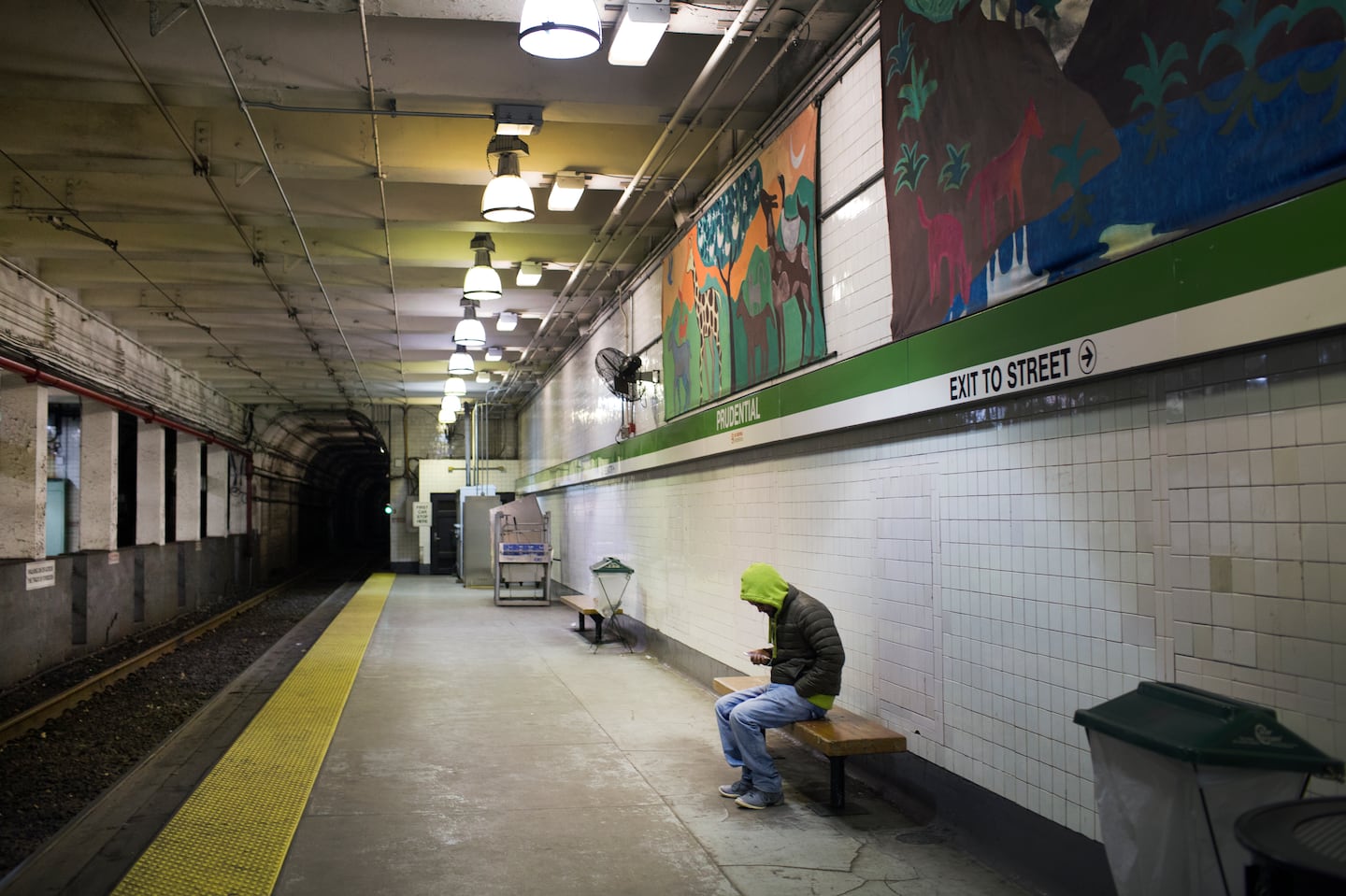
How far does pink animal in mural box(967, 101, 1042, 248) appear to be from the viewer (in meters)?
4.55

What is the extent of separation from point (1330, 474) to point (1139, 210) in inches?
49.3

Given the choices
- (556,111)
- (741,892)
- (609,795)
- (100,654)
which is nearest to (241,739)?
(609,795)

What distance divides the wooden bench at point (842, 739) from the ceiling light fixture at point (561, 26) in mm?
3858

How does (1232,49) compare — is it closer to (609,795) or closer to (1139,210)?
(1139,210)

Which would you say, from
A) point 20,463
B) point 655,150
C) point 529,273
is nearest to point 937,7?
point 655,150

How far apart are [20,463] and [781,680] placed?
10087mm

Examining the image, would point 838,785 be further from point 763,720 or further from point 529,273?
point 529,273

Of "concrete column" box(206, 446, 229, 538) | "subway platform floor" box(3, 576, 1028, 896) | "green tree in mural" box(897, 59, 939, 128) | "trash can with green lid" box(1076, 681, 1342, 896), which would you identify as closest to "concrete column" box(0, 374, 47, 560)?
"subway platform floor" box(3, 576, 1028, 896)

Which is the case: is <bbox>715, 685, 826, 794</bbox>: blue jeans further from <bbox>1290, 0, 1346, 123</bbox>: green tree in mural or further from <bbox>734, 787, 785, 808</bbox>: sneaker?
<bbox>1290, 0, 1346, 123</bbox>: green tree in mural

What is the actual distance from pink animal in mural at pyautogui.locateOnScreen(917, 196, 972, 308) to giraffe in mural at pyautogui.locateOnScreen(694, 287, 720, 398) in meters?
3.96

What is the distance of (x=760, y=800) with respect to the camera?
5.80 metres

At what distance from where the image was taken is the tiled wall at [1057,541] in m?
3.28

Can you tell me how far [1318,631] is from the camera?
3188 millimetres

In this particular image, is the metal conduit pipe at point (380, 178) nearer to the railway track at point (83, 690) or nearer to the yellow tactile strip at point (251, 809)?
the yellow tactile strip at point (251, 809)
